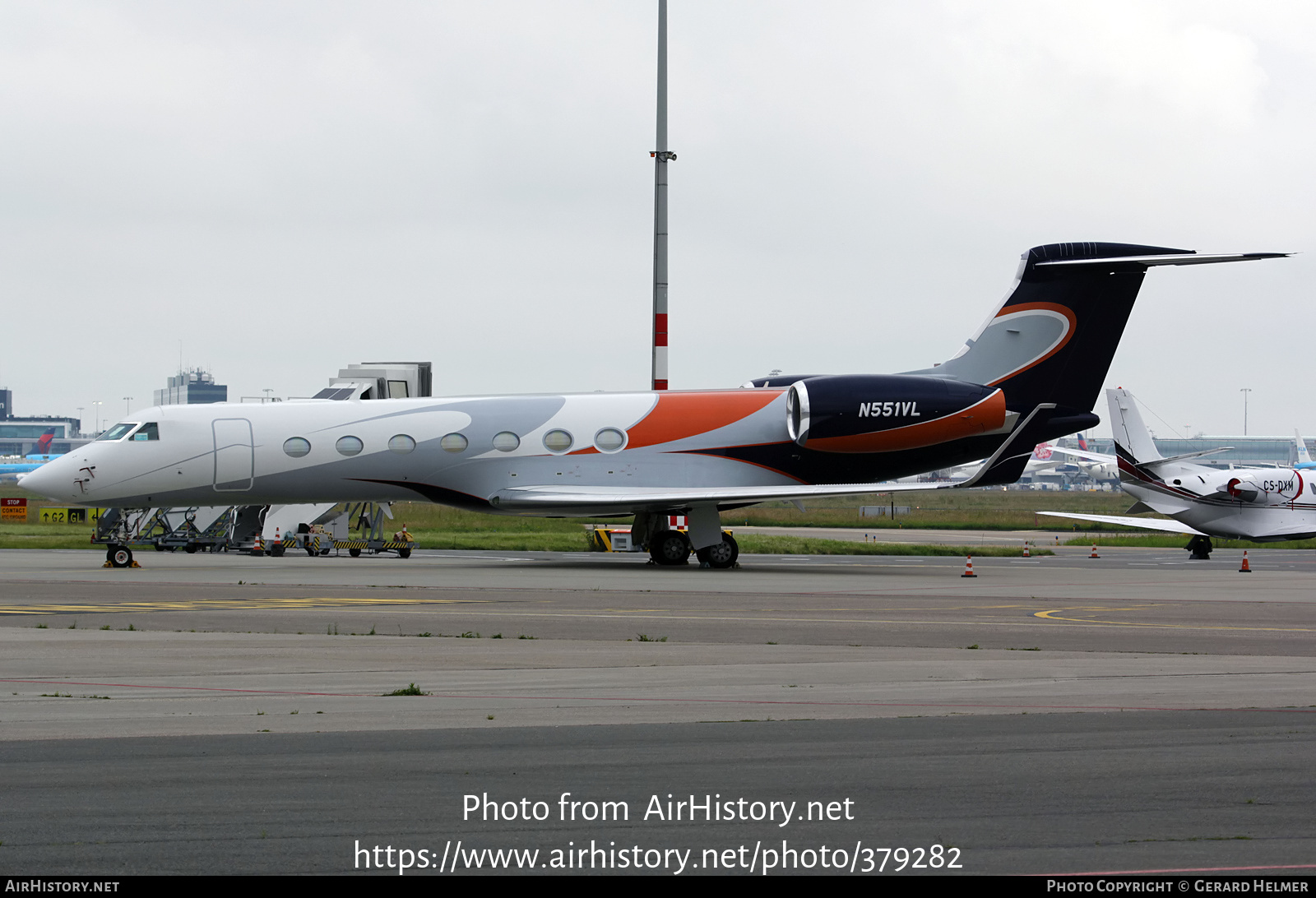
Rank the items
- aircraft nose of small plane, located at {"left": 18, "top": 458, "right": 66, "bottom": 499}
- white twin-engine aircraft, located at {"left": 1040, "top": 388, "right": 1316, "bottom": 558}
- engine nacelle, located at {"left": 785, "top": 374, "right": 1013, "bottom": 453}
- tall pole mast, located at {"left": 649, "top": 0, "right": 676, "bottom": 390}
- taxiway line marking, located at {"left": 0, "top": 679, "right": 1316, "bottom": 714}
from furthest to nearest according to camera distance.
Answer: white twin-engine aircraft, located at {"left": 1040, "top": 388, "right": 1316, "bottom": 558}
tall pole mast, located at {"left": 649, "top": 0, "right": 676, "bottom": 390}
engine nacelle, located at {"left": 785, "top": 374, "right": 1013, "bottom": 453}
aircraft nose of small plane, located at {"left": 18, "top": 458, "right": 66, "bottom": 499}
taxiway line marking, located at {"left": 0, "top": 679, "right": 1316, "bottom": 714}

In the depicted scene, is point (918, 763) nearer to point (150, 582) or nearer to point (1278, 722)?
point (1278, 722)

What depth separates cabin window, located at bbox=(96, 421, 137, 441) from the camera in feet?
92.2

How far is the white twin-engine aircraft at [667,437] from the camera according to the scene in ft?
91.7

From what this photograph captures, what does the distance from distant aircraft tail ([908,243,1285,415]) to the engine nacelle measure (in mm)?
1201

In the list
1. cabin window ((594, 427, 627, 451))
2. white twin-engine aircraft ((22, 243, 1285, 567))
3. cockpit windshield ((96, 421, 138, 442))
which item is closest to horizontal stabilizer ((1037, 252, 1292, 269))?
white twin-engine aircraft ((22, 243, 1285, 567))

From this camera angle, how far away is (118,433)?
92.6 feet

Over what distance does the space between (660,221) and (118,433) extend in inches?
578

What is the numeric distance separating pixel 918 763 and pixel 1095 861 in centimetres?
211

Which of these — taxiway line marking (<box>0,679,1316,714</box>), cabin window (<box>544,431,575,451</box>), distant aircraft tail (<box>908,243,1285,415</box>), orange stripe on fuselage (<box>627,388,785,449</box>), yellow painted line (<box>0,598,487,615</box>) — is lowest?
yellow painted line (<box>0,598,487,615</box>)

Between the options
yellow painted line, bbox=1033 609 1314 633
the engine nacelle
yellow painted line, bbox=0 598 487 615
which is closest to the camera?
yellow painted line, bbox=1033 609 1314 633

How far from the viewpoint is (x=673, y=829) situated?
5.89 meters

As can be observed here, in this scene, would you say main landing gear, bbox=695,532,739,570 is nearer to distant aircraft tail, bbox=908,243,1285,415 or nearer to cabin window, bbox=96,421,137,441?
distant aircraft tail, bbox=908,243,1285,415

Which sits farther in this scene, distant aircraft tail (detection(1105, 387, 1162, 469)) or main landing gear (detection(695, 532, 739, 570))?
distant aircraft tail (detection(1105, 387, 1162, 469))

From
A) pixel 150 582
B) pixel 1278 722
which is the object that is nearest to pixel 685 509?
pixel 150 582
